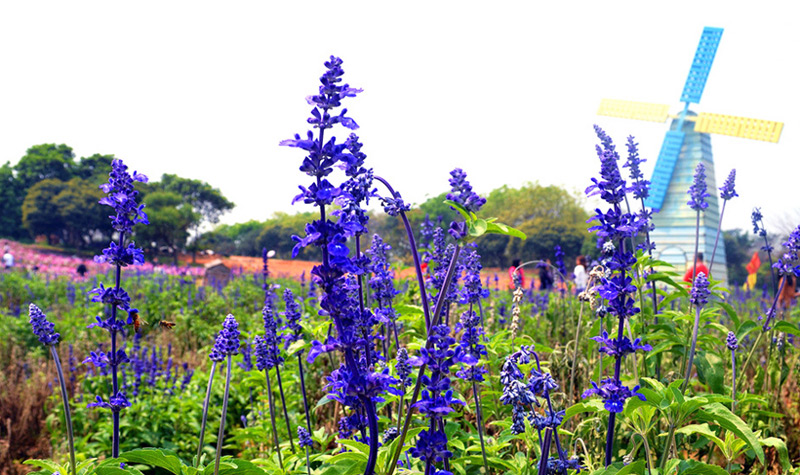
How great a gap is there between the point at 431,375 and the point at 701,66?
1367 inches

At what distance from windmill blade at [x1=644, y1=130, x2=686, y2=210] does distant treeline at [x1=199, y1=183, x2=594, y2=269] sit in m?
8.50

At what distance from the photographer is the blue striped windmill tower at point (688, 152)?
28.5 meters

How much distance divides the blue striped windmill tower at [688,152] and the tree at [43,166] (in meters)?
64.5

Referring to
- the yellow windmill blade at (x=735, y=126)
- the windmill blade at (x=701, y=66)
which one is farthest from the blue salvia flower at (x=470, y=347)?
the windmill blade at (x=701, y=66)

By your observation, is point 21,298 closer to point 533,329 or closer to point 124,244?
point 533,329

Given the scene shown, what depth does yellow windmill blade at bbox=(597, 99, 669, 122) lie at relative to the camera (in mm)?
31000

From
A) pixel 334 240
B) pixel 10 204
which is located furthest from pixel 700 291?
Result: pixel 10 204

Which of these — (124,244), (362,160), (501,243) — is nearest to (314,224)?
(362,160)

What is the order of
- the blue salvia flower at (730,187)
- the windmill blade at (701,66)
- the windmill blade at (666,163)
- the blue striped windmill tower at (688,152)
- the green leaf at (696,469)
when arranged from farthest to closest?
the windmill blade at (701,66) → the windmill blade at (666,163) → the blue striped windmill tower at (688,152) → the blue salvia flower at (730,187) → the green leaf at (696,469)

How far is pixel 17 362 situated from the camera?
808 centimetres

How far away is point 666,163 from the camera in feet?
98.4

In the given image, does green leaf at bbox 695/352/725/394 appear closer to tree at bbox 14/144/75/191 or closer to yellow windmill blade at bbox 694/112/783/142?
yellow windmill blade at bbox 694/112/783/142

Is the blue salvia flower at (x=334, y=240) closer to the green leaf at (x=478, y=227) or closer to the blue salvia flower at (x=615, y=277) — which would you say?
the green leaf at (x=478, y=227)

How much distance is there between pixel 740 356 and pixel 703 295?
280cm
